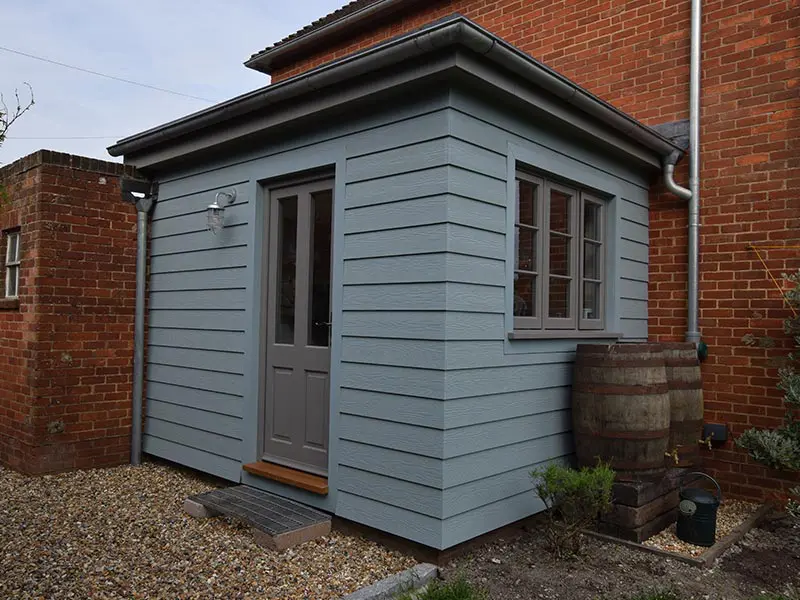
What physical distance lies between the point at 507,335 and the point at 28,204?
4.19 metres

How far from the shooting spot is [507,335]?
3.95 m

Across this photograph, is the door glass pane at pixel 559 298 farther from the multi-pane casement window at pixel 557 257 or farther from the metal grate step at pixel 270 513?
the metal grate step at pixel 270 513

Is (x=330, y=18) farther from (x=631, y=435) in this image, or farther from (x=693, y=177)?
(x=631, y=435)

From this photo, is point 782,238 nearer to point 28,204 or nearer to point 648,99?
point 648,99

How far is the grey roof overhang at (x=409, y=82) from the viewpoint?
3.40 metres

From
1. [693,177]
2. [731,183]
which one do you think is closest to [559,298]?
[693,177]

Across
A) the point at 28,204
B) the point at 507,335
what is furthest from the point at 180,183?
the point at 507,335

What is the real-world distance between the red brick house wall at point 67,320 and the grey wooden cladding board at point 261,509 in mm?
1635

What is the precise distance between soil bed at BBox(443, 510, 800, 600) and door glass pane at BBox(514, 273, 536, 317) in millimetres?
1433

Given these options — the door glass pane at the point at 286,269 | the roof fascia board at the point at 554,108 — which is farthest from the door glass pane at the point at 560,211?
the door glass pane at the point at 286,269

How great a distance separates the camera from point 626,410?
13.3 ft

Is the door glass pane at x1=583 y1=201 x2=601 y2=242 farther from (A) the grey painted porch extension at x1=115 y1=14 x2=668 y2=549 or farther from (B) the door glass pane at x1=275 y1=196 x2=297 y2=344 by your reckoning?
(B) the door glass pane at x1=275 y1=196 x2=297 y2=344

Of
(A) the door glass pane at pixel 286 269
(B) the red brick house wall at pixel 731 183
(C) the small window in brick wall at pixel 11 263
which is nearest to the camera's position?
(A) the door glass pane at pixel 286 269

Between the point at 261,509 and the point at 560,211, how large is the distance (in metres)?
2.92
